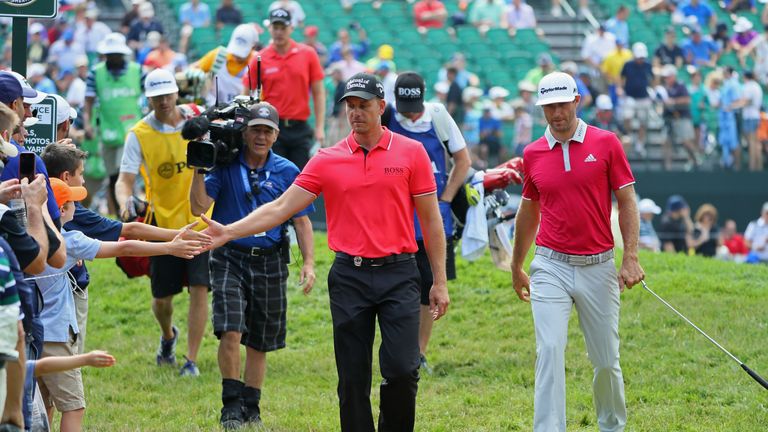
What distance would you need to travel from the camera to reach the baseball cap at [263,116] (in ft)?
28.2

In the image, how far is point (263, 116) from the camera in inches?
339

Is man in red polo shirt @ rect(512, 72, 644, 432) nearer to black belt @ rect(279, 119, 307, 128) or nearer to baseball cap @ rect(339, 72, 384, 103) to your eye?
baseball cap @ rect(339, 72, 384, 103)

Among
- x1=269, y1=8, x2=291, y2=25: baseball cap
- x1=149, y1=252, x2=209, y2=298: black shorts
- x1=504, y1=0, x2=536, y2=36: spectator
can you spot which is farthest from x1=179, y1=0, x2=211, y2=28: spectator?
x1=149, y1=252, x2=209, y2=298: black shorts

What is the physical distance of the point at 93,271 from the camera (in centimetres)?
1380

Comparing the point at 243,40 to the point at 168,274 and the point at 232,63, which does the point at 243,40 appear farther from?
the point at 168,274

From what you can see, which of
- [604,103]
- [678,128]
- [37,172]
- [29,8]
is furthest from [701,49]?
[37,172]

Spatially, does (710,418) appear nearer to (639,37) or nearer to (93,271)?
(93,271)

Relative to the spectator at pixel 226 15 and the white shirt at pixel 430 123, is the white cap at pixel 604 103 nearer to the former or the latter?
the spectator at pixel 226 15

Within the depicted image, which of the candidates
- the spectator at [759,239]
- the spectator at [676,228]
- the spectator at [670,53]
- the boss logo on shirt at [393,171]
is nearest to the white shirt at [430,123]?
the boss logo on shirt at [393,171]

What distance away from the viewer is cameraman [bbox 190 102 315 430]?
8656mm

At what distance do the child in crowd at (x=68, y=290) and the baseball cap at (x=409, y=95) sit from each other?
274cm

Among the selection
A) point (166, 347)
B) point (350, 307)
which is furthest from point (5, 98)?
point (166, 347)

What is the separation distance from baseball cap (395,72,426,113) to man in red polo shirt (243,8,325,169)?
10.2 ft

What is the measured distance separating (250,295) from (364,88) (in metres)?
2.26
